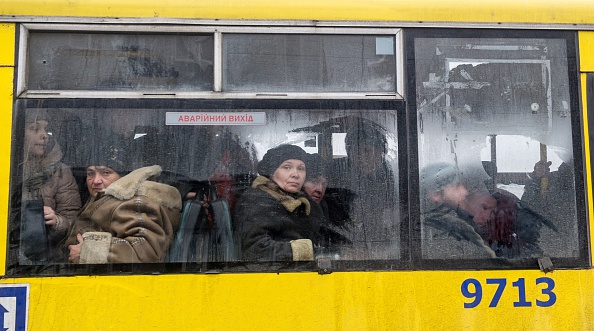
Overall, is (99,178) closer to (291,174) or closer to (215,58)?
(215,58)

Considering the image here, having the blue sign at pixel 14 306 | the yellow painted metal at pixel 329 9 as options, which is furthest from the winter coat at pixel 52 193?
the yellow painted metal at pixel 329 9

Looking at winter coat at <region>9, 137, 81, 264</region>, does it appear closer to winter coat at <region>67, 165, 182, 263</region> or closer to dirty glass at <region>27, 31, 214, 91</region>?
winter coat at <region>67, 165, 182, 263</region>

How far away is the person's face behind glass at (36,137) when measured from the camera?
10.1ft

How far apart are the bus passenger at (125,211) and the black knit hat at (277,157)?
18.1 inches

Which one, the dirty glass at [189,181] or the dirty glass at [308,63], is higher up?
the dirty glass at [308,63]

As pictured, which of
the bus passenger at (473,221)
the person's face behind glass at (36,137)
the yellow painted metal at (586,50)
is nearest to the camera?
the person's face behind glass at (36,137)

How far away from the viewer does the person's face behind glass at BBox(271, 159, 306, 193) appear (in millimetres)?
3189

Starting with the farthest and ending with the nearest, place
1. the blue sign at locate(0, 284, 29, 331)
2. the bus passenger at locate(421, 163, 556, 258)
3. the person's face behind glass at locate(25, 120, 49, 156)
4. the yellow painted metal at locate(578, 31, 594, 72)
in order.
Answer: the yellow painted metal at locate(578, 31, 594, 72), the bus passenger at locate(421, 163, 556, 258), the person's face behind glass at locate(25, 120, 49, 156), the blue sign at locate(0, 284, 29, 331)

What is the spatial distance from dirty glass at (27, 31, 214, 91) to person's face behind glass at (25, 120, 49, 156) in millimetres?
193

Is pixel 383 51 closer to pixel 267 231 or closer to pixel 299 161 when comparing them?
pixel 299 161

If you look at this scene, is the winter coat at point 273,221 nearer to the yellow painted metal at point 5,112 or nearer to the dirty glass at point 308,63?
the dirty glass at point 308,63

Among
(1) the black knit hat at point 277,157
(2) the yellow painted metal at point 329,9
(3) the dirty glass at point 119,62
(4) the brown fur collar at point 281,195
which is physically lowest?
(4) the brown fur collar at point 281,195

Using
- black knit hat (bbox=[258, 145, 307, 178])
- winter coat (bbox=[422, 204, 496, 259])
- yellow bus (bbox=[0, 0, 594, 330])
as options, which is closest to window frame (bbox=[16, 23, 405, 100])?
yellow bus (bbox=[0, 0, 594, 330])

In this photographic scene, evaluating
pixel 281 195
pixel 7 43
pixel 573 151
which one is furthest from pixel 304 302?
pixel 7 43
